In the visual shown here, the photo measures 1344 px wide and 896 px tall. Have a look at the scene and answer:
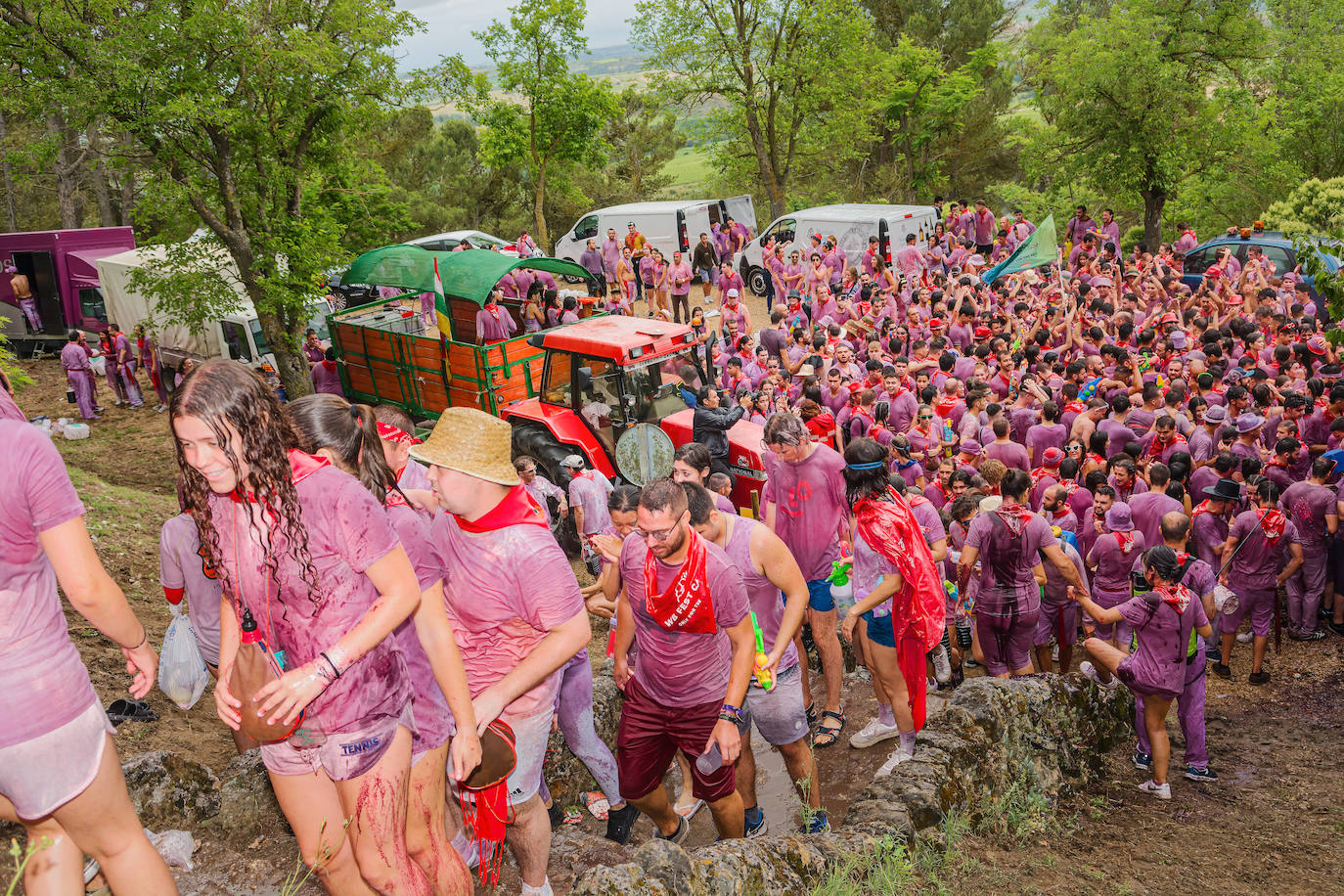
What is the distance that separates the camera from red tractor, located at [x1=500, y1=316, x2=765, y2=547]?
8.76m

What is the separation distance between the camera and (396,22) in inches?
555

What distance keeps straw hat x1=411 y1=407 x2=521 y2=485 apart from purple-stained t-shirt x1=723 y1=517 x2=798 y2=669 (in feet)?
4.74

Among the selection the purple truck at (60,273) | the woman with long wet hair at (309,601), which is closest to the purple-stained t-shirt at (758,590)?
the woman with long wet hair at (309,601)

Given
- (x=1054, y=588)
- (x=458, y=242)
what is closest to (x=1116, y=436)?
(x=1054, y=588)

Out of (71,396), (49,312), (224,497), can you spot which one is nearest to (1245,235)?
(224,497)

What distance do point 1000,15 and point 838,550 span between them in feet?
107

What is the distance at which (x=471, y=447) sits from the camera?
10.6 ft

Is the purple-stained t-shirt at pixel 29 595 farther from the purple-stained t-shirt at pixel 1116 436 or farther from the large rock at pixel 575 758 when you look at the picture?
the purple-stained t-shirt at pixel 1116 436

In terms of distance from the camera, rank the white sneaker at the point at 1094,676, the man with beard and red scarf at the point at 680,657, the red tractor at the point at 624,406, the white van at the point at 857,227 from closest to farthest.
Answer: the man with beard and red scarf at the point at 680,657
the white sneaker at the point at 1094,676
the red tractor at the point at 624,406
the white van at the point at 857,227

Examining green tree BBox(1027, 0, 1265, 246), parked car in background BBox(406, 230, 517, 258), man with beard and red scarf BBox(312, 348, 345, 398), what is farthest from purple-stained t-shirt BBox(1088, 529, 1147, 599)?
parked car in background BBox(406, 230, 517, 258)

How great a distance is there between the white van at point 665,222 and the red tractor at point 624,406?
10961 mm

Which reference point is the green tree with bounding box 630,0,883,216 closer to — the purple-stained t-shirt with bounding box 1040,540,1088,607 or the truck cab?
the truck cab

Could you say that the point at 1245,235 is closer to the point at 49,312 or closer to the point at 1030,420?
the point at 1030,420

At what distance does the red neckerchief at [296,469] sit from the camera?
8.64 ft
